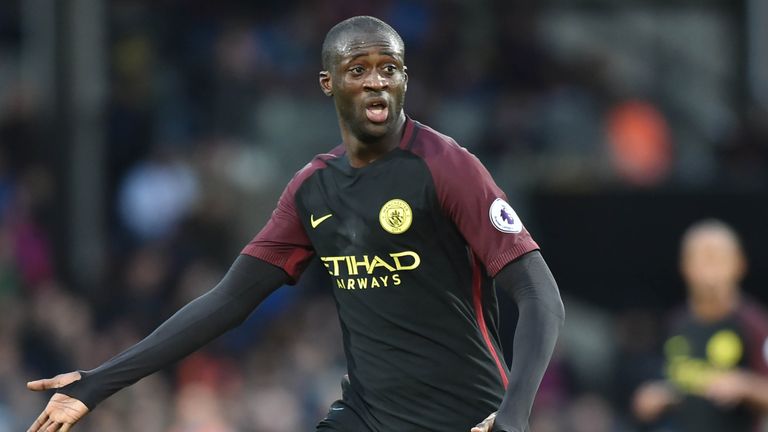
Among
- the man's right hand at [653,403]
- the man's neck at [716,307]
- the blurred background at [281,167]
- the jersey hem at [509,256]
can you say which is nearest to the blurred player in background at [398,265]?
the jersey hem at [509,256]

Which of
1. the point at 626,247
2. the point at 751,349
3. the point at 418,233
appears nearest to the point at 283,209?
the point at 418,233

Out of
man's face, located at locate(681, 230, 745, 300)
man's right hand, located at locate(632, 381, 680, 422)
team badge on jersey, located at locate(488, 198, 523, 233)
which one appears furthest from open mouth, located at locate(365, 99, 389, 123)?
man's face, located at locate(681, 230, 745, 300)

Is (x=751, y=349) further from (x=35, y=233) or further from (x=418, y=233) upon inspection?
(x=35, y=233)

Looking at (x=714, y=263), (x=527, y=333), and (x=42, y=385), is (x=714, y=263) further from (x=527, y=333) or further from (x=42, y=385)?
(x=42, y=385)

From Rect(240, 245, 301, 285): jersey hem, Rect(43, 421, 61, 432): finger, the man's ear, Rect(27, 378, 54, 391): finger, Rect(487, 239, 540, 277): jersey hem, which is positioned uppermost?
the man's ear

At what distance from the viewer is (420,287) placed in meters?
5.15

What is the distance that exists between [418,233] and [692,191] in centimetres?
942

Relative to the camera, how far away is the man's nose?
5.09 metres

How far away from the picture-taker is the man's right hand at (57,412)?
5215mm

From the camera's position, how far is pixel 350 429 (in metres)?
5.27

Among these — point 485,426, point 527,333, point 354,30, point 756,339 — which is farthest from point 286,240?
point 756,339

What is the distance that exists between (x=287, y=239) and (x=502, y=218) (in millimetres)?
902

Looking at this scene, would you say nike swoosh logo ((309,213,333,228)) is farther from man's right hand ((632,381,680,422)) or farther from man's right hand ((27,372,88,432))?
man's right hand ((632,381,680,422))

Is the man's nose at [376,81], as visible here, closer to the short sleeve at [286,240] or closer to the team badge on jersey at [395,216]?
the team badge on jersey at [395,216]
